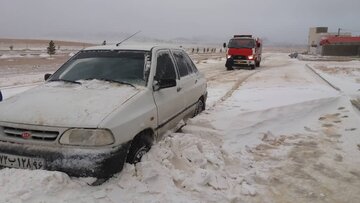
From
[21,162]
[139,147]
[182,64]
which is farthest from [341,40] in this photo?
[21,162]

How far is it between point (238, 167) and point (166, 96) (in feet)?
4.71

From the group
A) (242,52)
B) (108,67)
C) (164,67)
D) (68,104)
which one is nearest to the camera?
(68,104)

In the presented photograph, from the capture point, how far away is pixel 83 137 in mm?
3918

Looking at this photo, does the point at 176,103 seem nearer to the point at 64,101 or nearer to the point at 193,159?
the point at 193,159

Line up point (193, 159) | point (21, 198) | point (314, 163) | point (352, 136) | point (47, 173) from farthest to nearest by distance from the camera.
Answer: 1. point (352, 136)
2. point (314, 163)
3. point (193, 159)
4. point (47, 173)
5. point (21, 198)

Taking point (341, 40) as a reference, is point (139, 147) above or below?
below

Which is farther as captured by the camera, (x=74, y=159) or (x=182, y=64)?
(x=182, y=64)

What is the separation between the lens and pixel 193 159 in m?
4.95

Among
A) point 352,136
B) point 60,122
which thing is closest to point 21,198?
point 60,122

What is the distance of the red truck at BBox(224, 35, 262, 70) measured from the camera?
24672 millimetres

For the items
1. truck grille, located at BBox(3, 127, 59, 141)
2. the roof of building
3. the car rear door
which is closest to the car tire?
truck grille, located at BBox(3, 127, 59, 141)

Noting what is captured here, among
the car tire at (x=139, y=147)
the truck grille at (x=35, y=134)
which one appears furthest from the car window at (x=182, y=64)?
the truck grille at (x=35, y=134)

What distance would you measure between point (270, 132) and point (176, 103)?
2198 mm

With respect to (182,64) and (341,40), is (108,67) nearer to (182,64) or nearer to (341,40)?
(182,64)
